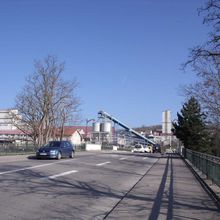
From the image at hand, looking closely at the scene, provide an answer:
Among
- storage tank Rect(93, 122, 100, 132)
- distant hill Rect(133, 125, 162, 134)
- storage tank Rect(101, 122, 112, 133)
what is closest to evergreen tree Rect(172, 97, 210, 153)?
storage tank Rect(101, 122, 112, 133)

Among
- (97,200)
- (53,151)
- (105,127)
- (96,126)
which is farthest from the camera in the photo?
(96,126)

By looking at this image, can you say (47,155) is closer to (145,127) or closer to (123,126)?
(123,126)

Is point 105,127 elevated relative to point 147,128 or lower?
lower

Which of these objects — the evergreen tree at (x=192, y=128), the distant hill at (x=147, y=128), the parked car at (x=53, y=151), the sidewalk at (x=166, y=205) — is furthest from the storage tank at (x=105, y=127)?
the sidewalk at (x=166, y=205)

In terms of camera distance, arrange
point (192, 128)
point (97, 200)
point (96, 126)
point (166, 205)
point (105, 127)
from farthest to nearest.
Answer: point (96, 126), point (105, 127), point (192, 128), point (97, 200), point (166, 205)

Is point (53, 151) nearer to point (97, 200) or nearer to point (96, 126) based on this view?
point (97, 200)

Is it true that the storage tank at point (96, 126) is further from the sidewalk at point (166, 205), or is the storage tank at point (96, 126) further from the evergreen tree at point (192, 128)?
the sidewalk at point (166, 205)

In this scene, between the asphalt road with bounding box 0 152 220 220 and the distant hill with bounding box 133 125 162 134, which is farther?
the distant hill with bounding box 133 125 162 134

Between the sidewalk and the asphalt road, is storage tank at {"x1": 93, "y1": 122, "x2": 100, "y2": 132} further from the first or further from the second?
the sidewalk

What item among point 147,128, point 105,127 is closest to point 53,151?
point 105,127

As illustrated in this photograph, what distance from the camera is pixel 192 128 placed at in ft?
177

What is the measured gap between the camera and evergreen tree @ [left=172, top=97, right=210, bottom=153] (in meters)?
52.2

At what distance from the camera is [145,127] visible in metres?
178

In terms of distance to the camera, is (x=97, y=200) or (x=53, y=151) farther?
(x=53, y=151)
